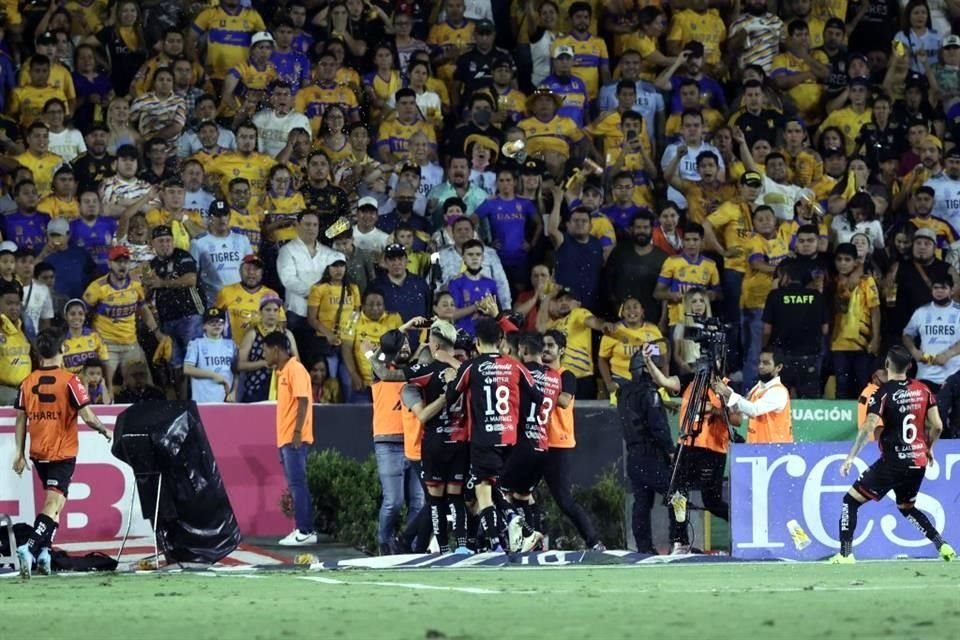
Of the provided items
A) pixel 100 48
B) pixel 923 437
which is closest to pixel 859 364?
pixel 923 437

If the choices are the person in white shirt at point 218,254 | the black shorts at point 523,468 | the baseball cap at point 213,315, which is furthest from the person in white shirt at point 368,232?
the black shorts at point 523,468

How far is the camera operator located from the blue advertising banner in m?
0.82

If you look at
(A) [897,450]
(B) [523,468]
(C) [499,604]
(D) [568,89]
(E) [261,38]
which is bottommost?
(C) [499,604]

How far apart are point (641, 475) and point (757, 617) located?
7040 millimetres

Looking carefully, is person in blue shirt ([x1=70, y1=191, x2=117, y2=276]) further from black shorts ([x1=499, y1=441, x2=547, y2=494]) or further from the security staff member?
the security staff member

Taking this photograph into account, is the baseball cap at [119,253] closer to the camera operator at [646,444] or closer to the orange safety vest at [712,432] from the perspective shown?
the camera operator at [646,444]

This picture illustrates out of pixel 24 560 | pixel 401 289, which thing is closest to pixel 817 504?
pixel 401 289

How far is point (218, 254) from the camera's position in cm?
1881

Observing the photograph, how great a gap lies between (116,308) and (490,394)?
5.07 metres

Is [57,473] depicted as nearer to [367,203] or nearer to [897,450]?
[367,203]

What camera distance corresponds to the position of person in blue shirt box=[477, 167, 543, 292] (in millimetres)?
19875

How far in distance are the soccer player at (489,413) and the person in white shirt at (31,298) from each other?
521 centimetres

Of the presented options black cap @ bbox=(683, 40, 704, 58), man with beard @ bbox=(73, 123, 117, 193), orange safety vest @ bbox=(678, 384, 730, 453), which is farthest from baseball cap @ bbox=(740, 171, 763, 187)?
man with beard @ bbox=(73, 123, 117, 193)

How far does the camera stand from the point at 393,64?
21.9m
